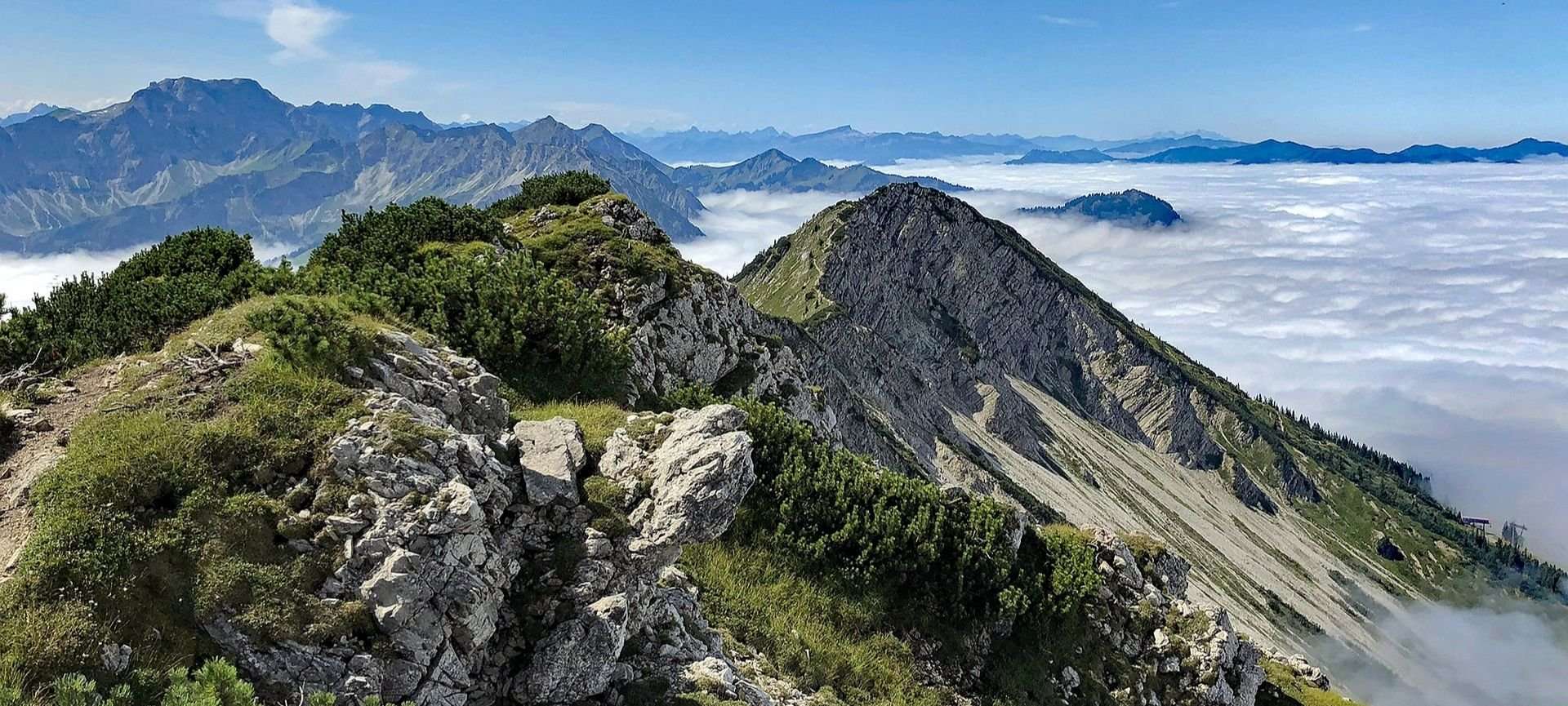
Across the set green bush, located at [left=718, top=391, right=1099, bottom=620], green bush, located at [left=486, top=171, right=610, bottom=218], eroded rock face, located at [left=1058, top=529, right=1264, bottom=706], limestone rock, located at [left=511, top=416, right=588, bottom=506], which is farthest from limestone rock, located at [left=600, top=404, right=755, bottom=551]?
green bush, located at [left=486, top=171, right=610, bottom=218]

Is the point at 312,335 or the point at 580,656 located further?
the point at 312,335

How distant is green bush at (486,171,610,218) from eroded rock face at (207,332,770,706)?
31.7m

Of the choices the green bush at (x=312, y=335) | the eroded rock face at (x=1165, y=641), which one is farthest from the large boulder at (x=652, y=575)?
the eroded rock face at (x=1165, y=641)

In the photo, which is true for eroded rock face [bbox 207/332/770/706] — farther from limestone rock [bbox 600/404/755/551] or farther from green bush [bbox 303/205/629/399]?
green bush [bbox 303/205/629/399]

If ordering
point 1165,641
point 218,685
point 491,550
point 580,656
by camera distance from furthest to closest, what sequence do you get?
point 1165,641, point 580,656, point 491,550, point 218,685

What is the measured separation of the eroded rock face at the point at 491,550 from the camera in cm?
1217

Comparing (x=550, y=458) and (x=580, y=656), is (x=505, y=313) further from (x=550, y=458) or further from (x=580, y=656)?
(x=580, y=656)

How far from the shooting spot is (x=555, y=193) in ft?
159

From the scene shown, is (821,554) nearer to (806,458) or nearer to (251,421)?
(806,458)

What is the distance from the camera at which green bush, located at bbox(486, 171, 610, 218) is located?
48406 mm

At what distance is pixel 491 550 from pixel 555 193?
3845cm

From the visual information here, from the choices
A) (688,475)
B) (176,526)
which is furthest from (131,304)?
(688,475)

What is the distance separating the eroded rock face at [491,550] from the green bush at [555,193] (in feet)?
104

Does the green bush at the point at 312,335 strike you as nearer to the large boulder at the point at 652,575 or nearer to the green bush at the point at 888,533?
the large boulder at the point at 652,575
